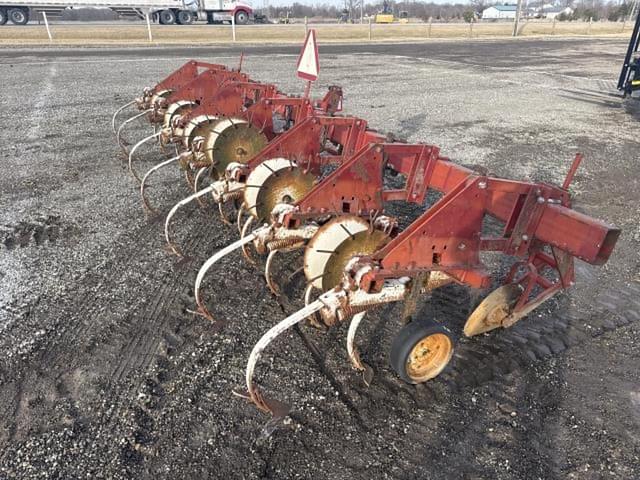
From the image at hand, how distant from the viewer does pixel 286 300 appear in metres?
3.81

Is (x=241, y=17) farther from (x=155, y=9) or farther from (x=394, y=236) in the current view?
(x=394, y=236)

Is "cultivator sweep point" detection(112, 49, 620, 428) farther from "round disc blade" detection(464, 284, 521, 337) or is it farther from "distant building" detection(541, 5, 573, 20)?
"distant building" detection(541, 5, 573, 20)

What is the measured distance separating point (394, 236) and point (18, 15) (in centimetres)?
3997

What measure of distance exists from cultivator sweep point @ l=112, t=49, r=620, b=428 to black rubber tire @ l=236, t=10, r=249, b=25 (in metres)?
38.7

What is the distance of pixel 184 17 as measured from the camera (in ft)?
116

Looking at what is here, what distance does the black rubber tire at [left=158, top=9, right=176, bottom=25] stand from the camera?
115ft

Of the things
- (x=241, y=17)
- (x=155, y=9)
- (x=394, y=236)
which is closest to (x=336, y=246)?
(x=394, y=236)

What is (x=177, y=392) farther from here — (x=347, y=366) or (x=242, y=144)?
(x=242, y=144)

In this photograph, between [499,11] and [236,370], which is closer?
[236,370]

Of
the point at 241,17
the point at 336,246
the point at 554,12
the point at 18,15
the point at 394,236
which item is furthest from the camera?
the point at 554,12

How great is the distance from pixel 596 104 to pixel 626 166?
19.4 feet

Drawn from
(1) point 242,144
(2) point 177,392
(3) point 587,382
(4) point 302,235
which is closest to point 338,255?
(4) point 302,235

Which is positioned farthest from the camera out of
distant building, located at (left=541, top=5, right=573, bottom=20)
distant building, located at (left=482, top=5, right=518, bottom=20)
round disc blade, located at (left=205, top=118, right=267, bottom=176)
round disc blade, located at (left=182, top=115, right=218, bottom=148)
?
distant building, located at (left=482, top=5, right=518, bottom=20)

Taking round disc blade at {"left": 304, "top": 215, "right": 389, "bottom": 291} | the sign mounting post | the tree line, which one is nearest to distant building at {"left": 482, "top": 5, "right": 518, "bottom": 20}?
the tree line
